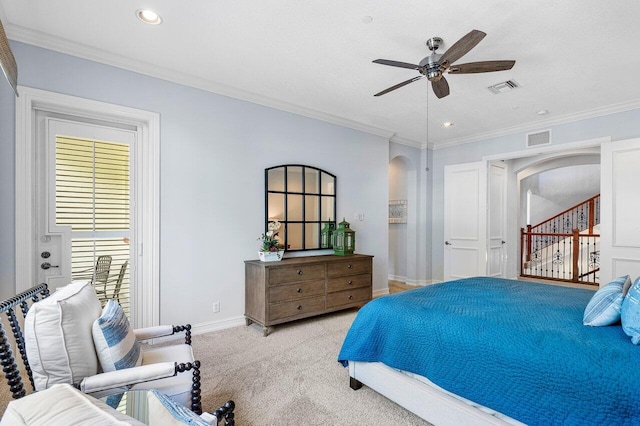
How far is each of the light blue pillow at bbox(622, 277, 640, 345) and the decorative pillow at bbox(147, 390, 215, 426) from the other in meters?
1.85

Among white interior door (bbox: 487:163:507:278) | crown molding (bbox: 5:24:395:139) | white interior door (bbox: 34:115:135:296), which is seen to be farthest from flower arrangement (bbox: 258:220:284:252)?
white interior door (bbox: 487:163:507:278)

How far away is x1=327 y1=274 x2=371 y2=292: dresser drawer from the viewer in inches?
154

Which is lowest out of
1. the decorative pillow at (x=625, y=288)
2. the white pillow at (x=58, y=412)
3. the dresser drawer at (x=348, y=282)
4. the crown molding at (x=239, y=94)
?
the dresser drawer at (x=348, y=282)

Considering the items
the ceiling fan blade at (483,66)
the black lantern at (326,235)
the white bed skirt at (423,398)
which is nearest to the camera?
the white bed skirt at (423,398)

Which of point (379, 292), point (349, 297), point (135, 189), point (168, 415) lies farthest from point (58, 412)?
point (379, 292)

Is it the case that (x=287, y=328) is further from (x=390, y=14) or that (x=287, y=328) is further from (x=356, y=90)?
(x=390, y=14)

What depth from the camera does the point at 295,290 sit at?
3604 millimetres

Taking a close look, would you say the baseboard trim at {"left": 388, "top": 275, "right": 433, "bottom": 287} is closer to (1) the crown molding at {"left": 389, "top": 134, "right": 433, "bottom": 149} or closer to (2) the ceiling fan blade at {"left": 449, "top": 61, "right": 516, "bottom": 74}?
(1) the crown molding at {"left": 389, "top": 134, "right": 433, "bottom": 149}

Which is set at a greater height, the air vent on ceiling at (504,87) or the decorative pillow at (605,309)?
the air vent on ceiling at (504,87)

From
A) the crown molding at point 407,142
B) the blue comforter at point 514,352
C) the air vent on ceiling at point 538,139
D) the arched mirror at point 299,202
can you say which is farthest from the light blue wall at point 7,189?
the air vent on ceiling at point 538,139

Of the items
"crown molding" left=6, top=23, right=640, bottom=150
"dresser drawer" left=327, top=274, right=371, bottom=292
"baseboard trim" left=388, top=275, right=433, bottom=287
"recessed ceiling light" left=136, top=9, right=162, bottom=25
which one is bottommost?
"baseboard trim" left=388, top=275, right=433, bottom=287

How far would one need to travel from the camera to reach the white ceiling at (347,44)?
2.24 metres

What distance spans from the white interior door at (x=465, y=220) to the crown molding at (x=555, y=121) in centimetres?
45

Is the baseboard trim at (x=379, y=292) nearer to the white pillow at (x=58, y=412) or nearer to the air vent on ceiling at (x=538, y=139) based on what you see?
the air vent on ceiling at (x=538, y=139)
